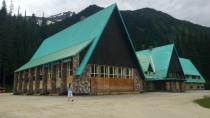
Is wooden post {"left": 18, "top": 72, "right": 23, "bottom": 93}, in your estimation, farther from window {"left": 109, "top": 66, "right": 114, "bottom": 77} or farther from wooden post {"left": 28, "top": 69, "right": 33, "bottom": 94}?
window {"left": 109, "top": 66, "right": 114, "bottom": 77}

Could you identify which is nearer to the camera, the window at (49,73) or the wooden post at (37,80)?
the window at (49,73)

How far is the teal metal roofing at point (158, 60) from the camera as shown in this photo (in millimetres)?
Result: 52525

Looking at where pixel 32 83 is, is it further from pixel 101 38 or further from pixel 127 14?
pixel 127 14

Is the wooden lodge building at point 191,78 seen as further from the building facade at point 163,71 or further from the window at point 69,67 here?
the window at point 69,67

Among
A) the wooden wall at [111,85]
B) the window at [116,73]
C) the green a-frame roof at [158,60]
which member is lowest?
the wooden wall at [111,85]

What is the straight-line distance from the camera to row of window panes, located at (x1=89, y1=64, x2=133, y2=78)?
3441 centimetres

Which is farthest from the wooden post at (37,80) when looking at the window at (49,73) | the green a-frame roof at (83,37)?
the window at (49,73)

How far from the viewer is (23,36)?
85375 mm

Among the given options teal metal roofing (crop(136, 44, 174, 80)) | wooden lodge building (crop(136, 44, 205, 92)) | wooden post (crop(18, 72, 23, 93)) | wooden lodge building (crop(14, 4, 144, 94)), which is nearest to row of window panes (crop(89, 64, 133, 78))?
wooden lodge building (crop(14, 4, 144, 94))

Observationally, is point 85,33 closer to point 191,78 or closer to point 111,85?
point 111,85

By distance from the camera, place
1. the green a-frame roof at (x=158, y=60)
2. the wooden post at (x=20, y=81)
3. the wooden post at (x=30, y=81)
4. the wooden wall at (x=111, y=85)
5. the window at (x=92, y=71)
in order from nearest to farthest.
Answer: the wooden wall at (x=111, y=85) < the window at (x=92, y=71) < the wooden post at (x=30, y=81) < the wooden post at (x=20, y=81) < the green a-frame roof at (x=158, y=60)

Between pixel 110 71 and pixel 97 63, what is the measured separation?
2317 millimetres

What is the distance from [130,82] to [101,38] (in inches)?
276

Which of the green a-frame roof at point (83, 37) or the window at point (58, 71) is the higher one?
the green a-frame roof at point (83, 37)
